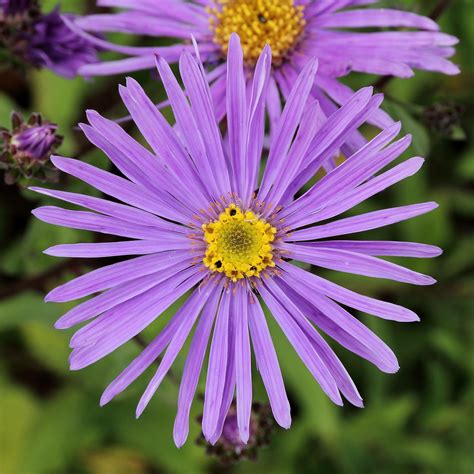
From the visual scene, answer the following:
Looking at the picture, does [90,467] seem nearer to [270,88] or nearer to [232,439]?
[232,439]

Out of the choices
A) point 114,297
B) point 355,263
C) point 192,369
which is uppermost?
point 355,263

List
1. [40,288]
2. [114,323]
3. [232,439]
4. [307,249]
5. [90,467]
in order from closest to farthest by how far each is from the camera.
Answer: [114,323], [307,249], [232,439], [40,288], [90,467]

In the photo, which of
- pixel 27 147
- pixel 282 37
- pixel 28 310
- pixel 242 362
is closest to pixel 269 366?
pixel 242 362

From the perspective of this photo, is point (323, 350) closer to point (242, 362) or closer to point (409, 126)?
point (242, 362)

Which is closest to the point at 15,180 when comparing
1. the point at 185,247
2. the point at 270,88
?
the point at 185,247

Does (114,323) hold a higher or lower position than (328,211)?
lower

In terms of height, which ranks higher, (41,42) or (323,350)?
(41,42)

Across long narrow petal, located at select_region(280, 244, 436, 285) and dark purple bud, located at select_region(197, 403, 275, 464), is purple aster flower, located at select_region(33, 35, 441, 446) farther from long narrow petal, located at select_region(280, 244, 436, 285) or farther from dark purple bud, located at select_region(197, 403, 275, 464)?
dark purple bud, located at select_region(197, 403, 275, 464)
